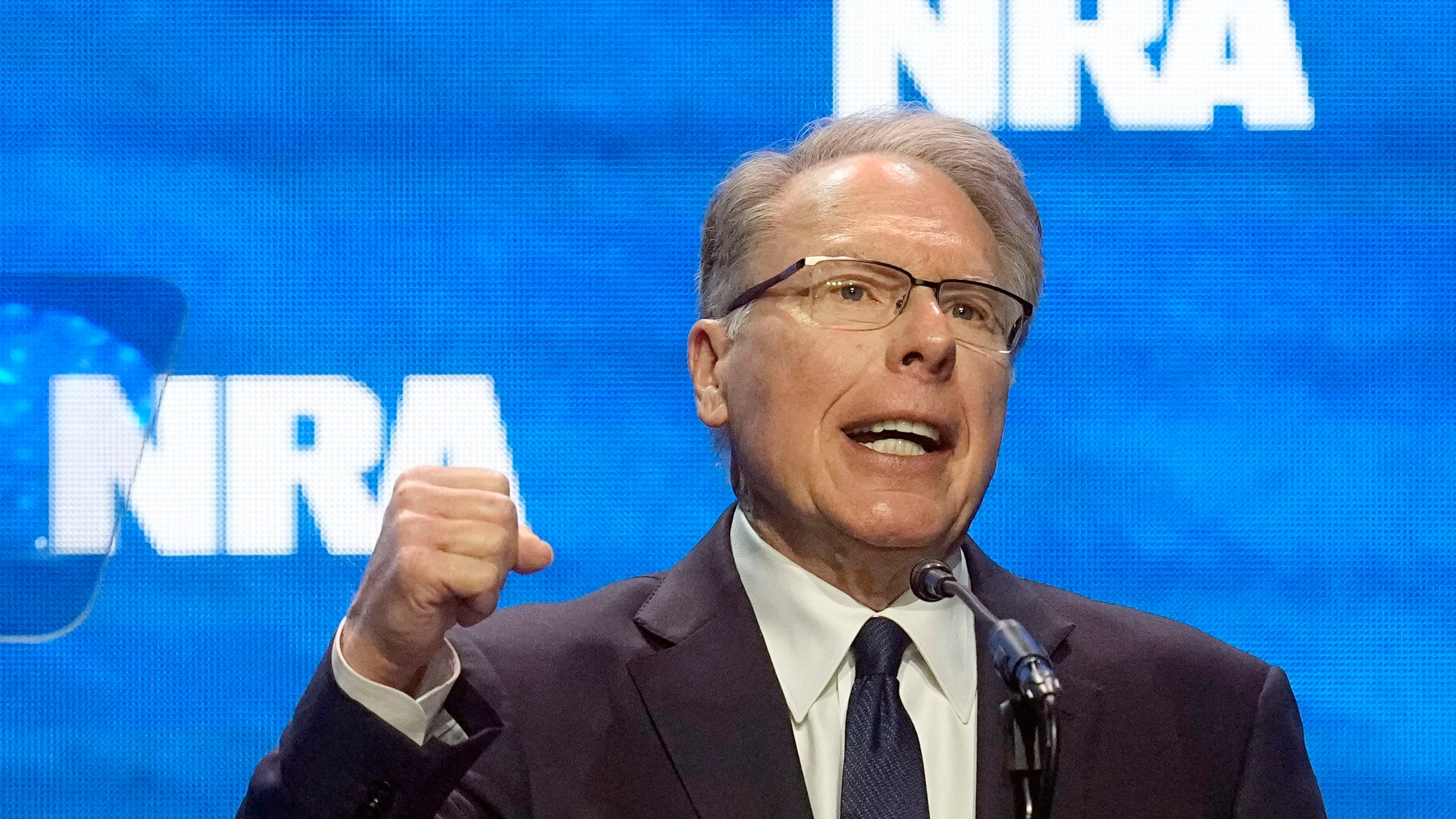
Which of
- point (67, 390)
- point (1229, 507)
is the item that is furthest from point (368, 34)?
point (1229, 507)

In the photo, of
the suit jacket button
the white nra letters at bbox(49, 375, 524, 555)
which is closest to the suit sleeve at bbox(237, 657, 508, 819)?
the suit jacket button

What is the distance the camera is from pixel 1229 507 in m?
2.64

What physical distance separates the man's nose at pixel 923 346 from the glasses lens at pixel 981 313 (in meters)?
0.06

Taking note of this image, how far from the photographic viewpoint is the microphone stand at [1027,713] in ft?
4.76

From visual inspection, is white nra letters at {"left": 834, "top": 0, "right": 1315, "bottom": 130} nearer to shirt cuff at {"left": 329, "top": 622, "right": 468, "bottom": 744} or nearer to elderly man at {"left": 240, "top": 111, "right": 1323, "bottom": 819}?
elderly man at {"left": 240, "top": 111, "right": 1323, "bottom": 819}

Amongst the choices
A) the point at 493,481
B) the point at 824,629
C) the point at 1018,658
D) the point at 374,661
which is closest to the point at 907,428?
the point at 824,629

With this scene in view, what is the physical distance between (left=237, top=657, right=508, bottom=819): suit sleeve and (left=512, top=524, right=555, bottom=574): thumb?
0.18m

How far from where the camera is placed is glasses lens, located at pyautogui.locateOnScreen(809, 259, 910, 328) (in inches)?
78.7

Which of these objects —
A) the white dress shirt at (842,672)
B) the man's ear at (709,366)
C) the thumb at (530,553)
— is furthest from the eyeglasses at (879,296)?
the thumb at (530,553)

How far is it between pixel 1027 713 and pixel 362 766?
0.68 m

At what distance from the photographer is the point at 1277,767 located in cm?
Result: 206

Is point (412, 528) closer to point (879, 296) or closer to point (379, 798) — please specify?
point (379, 798)

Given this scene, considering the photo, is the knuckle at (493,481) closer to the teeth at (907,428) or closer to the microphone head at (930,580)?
the microphone head at (930,580)

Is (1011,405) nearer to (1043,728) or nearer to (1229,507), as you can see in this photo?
(1229,507)
